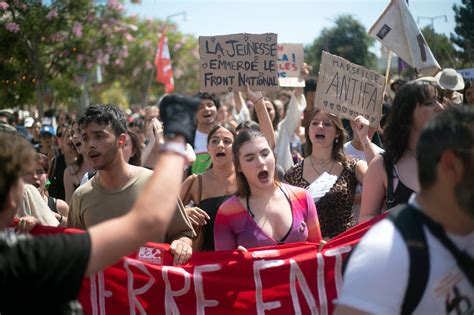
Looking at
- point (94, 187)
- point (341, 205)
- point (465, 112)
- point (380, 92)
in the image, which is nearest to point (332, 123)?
point (380, 92)

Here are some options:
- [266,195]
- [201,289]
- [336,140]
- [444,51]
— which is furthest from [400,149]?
[444,51]

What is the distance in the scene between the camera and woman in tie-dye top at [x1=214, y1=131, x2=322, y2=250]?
167 inches

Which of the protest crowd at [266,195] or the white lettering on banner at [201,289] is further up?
the protest crowd at [266,195]

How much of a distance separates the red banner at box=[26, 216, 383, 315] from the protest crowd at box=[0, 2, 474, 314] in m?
0.05

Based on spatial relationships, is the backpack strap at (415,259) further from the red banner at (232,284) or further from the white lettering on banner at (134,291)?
the white lettering on banner at (134,291)

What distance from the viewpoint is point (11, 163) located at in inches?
90.0

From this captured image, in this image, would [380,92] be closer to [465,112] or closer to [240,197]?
[240,197]

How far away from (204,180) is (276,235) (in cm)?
133

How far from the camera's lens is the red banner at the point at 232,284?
4.14m

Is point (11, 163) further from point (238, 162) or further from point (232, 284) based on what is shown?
point (238, 162)

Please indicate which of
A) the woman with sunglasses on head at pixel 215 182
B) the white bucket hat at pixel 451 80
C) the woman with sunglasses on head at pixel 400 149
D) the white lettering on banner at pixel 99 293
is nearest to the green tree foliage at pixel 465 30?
the white bucket hat at pixel 451 80

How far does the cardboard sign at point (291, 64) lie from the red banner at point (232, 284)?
3903 millimetres

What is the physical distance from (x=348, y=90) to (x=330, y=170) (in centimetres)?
79

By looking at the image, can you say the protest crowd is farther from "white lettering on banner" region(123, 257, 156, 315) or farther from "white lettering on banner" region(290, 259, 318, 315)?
"white lettering on banner" region(123, 257, 156, 315)
